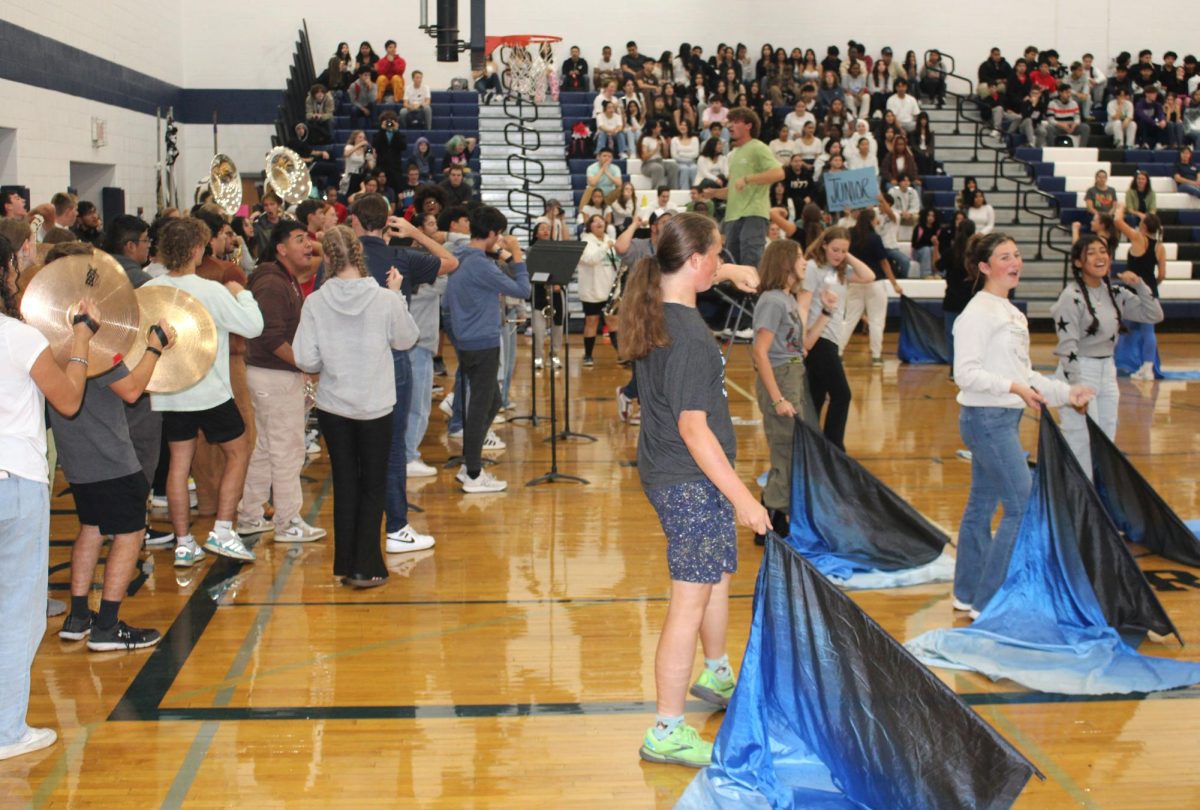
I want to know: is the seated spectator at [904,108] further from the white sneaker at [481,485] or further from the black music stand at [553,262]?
the white sneaker at [481,485]

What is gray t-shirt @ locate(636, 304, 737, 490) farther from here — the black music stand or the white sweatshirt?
the black music stand

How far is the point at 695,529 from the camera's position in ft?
13.3

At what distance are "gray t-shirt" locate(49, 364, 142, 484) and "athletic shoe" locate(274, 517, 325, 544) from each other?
202 centimetres

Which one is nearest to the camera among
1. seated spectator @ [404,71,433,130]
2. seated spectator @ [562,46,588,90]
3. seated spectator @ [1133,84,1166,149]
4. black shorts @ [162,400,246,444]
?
black shorts @ [162,400,246,444]

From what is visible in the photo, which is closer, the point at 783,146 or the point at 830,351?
the point at 830,351

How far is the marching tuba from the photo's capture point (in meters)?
12.3

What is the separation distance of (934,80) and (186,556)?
1891 cm

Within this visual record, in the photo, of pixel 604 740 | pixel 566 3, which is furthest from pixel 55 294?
pixel 566 3

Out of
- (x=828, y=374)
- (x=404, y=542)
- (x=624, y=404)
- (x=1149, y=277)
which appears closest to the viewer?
(x=404, y=542)

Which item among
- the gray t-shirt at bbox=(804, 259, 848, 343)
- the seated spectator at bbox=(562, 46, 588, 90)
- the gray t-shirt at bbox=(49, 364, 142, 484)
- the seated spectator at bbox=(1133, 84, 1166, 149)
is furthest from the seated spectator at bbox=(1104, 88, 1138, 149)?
the gray t-shirt at bbox=(49, 364, 142, 484)

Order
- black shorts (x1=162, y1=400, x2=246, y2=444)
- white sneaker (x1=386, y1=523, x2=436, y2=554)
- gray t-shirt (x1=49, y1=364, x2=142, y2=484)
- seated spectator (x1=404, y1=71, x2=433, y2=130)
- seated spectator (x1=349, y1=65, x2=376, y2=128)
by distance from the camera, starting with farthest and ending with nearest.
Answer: seated spectator (x1=349, y1=65, x2=376, y2=128) → seated spectator (x1=404, y1=71, x2=433, y2=130) → white sneaker (x1=386, y1=523, x2=436, y2=554) → black shorts (x1=162, y1=400, x2=246, y2=444) → gray t-shirt (x1=49, y1=364, x2=142, y2=484)

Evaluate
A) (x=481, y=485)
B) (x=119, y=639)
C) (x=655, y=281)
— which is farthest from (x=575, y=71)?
(x=655, y=281)

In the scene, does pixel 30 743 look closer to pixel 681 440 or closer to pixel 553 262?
pixel 681 440

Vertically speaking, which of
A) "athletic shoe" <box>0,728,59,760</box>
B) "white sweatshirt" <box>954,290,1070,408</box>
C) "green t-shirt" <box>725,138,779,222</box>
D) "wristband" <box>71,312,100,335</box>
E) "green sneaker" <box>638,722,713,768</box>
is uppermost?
"green t-shirt" <box>725,138,779,222</box>
